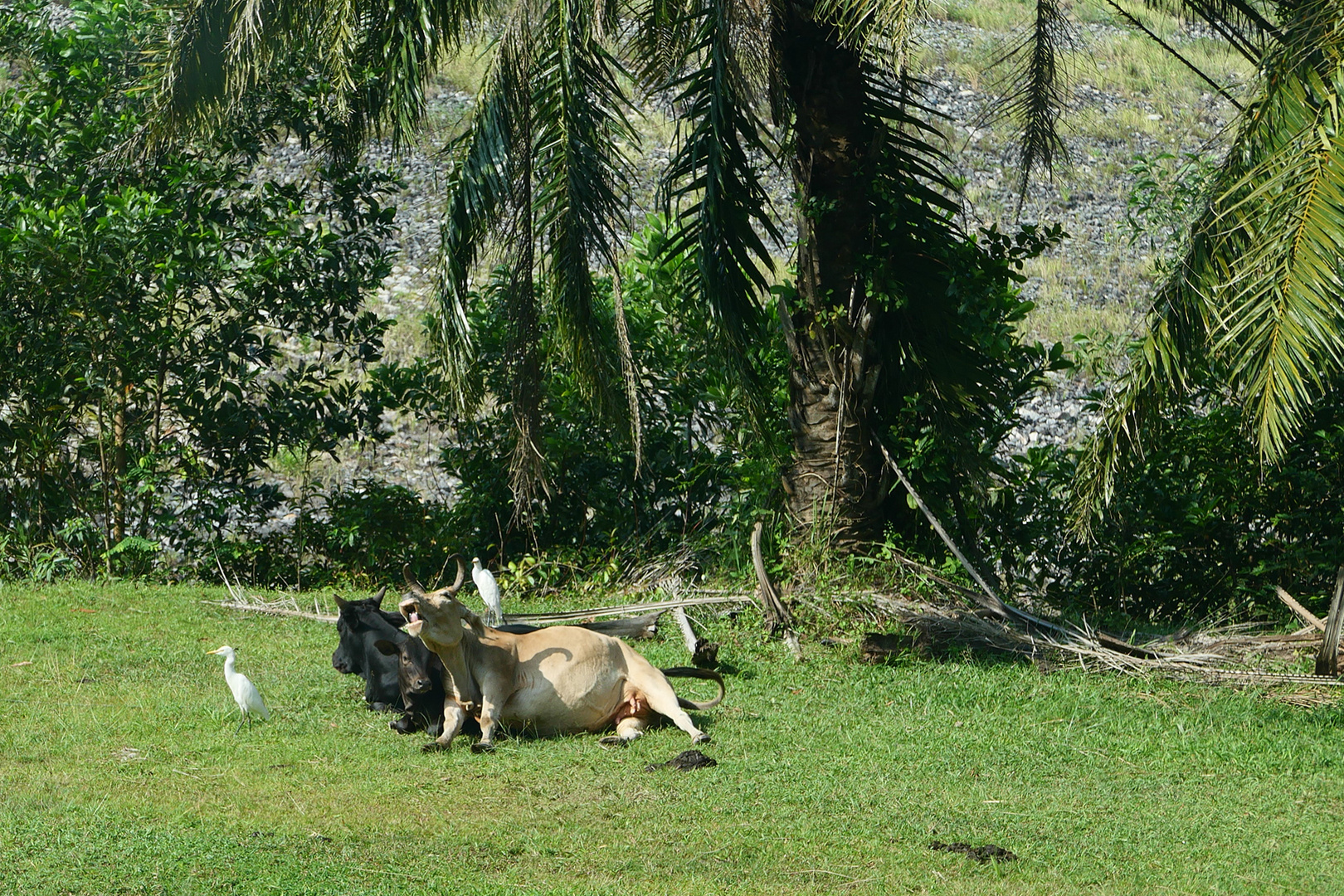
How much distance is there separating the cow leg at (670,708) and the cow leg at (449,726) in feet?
2.67

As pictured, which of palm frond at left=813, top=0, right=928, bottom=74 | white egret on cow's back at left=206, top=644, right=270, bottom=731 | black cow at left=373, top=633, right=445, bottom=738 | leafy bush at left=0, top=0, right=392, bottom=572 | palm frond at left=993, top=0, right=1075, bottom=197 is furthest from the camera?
leafy bush at left=0, top=0, right=392, bottom=572

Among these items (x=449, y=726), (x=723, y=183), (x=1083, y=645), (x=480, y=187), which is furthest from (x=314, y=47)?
(x=1083, y=645)

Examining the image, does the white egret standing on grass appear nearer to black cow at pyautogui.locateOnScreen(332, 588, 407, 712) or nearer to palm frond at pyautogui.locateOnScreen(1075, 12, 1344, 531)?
black cow at pyautogui.locateOnScreen(332, 588, 407, 712)

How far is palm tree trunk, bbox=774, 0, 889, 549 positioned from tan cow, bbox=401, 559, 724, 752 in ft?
10.2

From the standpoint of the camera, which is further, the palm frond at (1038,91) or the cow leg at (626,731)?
the palm frond at (1038,91)

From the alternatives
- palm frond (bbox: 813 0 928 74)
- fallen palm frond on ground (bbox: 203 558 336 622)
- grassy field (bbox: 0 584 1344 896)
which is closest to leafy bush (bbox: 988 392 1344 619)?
grassy field (bbox: 0 584 1344 896)

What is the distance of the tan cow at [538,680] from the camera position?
20.6 feet

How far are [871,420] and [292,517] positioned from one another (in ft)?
27.6

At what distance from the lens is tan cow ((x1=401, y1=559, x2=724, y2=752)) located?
6266mm

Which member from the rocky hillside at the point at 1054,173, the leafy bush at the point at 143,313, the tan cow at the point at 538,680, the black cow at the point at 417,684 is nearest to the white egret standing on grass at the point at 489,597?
the tan cow at the point at 538,680

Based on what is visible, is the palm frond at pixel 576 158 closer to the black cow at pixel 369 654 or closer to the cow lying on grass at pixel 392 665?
the cow lying on grass at pixel 392 665

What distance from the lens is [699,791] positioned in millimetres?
5723

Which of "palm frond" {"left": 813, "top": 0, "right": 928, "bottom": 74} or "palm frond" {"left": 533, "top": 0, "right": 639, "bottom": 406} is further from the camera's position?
"palm frond" {"left": 533, "top": 0, "right": 639, "bottom": 406}

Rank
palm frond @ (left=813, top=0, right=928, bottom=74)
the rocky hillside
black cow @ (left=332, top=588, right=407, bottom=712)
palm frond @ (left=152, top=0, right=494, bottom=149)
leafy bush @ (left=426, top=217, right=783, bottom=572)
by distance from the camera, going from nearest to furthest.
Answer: black cow @ (left=332, top=588, right=407, bottom=712)
palm frond @ (left=813, top=0, right=928, bottom=74)
palm frond @ (left=152, top=0, right=494, bottom=149)
leafy bush @ (left=426, top=217, right=783, bottom=572)
the rocky hillside
